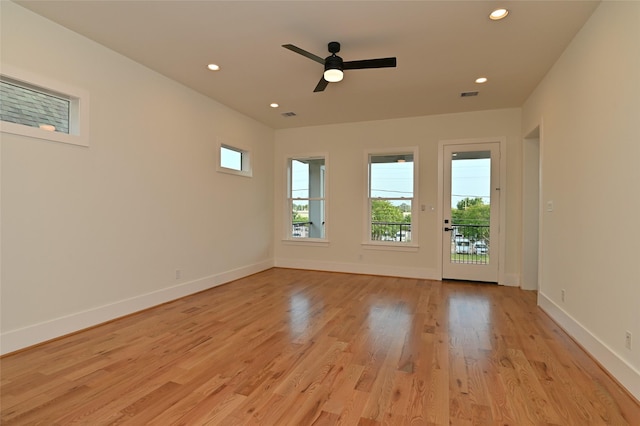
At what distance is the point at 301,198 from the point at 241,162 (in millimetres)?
1477

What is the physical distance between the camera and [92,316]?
3.12m

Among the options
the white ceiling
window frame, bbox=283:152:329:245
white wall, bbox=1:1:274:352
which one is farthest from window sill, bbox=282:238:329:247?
the white ceiling

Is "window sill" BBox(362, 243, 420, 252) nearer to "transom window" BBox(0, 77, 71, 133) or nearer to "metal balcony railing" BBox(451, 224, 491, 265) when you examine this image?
"metal balcony railing" BBox(451, 224, 491, 265)

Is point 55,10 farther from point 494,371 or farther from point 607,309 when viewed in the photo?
point 607,309

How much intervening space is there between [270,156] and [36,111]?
154 inches

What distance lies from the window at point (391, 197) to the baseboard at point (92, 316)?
303cm

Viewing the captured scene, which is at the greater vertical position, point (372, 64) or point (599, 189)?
point (372, 64)

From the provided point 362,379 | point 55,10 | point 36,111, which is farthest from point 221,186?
point 362,379

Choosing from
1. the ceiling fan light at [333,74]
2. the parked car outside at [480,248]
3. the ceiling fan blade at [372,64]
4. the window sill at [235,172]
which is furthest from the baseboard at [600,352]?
the window sill at [235,172]

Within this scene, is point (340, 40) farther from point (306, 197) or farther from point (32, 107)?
point (306, 197)

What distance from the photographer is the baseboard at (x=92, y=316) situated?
256cm

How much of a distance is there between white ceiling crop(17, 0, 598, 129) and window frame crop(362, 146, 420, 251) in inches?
48.9

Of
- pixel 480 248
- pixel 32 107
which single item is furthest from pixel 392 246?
pixel 32 107

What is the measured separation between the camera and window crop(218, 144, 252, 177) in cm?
509
